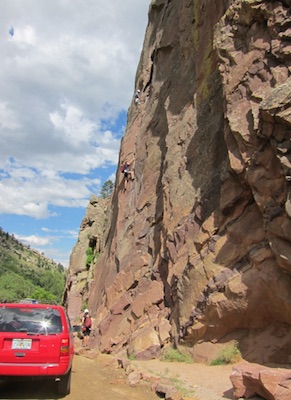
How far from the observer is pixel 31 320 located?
287 inches

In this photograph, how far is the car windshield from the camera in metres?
7.09

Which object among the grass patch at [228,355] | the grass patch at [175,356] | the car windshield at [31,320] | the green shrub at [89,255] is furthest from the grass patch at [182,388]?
the green shrub at [89,255]

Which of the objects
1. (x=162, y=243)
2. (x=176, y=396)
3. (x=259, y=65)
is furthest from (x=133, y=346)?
(x=259, y=65)

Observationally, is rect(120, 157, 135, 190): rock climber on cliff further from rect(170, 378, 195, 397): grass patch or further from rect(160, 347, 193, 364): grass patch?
rect(170, 378, 195, 397): grass patch

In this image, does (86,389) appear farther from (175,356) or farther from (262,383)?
(175,356)

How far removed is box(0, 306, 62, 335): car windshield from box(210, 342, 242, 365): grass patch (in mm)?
5445

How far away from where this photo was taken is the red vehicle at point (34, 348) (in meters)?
6.75

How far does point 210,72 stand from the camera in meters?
16.2

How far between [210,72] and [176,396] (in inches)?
508

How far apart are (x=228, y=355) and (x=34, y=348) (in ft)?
19.7

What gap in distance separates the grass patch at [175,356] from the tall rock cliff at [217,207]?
0.38 meters

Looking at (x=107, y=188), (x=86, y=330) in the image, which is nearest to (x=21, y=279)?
(x=107, y=188)

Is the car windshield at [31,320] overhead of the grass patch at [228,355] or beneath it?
overhead

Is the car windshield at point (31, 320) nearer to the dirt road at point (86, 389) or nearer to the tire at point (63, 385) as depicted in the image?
the tire at point (63, 385)
